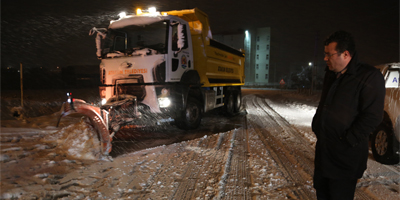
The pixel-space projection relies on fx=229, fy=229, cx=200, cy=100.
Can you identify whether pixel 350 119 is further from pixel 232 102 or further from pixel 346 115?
pixel 232 102

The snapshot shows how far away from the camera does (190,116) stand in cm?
748

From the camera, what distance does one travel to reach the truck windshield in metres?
6.44

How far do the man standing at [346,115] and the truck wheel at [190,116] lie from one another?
17.3 feet

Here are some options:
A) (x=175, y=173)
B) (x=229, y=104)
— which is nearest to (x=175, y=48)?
(x=175, y=173)

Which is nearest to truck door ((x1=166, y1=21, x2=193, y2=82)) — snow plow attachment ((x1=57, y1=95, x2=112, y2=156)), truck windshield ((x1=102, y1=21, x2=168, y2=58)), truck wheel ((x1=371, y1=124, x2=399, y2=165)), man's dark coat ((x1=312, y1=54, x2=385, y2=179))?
truck windshield ((x1=102, y1=21, x2=168, y2=58))

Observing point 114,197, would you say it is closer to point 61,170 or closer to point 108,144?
point 61,170

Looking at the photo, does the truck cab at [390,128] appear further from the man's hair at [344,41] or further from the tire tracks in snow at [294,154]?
the man's hair at [344,41]

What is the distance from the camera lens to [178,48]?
6.49 m

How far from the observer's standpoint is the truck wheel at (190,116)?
285 inches

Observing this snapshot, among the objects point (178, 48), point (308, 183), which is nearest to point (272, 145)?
point (308, 183)

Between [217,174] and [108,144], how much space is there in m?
2.37

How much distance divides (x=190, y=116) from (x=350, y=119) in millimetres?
5785

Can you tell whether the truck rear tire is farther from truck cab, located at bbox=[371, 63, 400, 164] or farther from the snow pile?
the snow pile

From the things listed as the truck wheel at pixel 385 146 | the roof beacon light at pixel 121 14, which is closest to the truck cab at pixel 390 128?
the truck wheel at pixel 385 146
